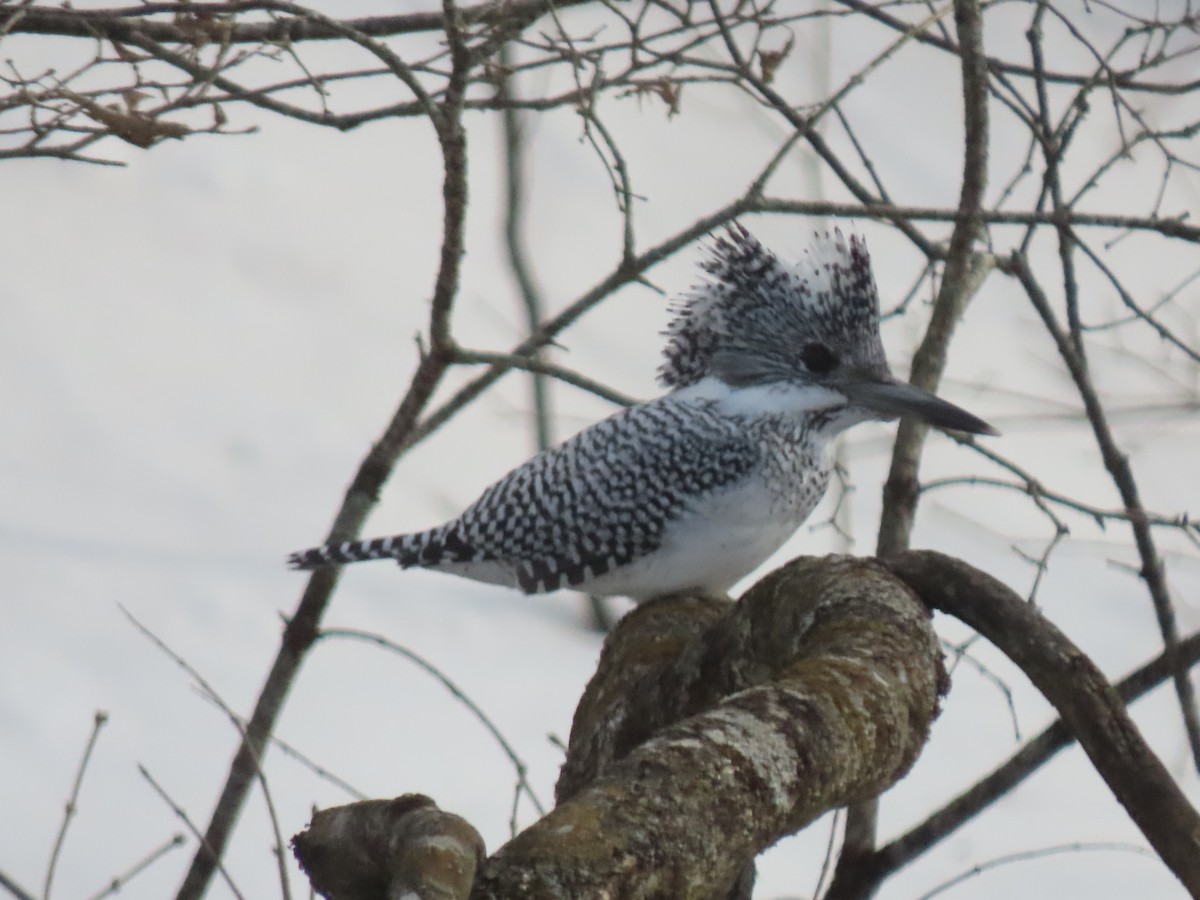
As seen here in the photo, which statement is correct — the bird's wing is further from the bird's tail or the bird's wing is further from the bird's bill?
the bird's bill

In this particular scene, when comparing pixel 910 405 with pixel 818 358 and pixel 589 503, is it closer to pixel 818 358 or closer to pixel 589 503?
pixel 818 358

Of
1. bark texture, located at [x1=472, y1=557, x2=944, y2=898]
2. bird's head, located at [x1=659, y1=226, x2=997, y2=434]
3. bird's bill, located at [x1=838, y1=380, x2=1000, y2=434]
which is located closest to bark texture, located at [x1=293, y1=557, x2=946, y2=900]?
bark texture, located at [x1=472, y1=557, x2=944, y2=898]

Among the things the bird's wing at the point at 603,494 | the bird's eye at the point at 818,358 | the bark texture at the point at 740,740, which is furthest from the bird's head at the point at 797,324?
the bark texture at the point at 740,740

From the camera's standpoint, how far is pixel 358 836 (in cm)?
113

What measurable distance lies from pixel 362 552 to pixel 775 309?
866 mm

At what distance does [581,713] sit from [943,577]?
0.58 meters

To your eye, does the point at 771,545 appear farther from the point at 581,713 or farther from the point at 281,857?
the point at 281,857

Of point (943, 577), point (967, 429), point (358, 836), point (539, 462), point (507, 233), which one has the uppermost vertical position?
point (507, 233)

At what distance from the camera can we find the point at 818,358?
115 inches

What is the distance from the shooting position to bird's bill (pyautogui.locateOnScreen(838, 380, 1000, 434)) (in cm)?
251

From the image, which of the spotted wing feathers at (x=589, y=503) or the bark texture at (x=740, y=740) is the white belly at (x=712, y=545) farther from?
the bark texture at (x=740, y=740)

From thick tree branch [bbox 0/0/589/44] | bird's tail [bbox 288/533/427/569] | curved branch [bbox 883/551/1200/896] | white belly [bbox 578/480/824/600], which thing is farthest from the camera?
white belly [bbox 578/480/824/600]

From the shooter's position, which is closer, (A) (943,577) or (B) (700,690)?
(A) (943,577)

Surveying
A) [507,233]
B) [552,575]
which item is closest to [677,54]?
[552,575]
